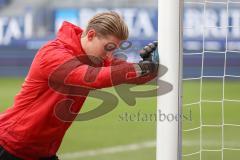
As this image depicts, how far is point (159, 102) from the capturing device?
3180 mm

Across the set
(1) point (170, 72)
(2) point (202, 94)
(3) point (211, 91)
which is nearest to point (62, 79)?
(1) point (170, 72)

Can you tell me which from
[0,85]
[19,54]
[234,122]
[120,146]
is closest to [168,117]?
[120,146]

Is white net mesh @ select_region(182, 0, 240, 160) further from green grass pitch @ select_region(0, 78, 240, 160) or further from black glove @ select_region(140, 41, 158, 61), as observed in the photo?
black glove @ select_region(140, 41, 158, 61)

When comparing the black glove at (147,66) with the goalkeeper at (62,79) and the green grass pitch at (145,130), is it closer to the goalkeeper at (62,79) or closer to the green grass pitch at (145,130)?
the goalkeeper at (62,79)

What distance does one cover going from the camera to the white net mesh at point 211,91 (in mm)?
7039

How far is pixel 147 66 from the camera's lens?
10.00ft

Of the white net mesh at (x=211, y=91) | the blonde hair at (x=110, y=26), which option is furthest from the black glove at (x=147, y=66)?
the white net mesh at (x=211, y=91)

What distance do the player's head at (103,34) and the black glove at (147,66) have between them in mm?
210

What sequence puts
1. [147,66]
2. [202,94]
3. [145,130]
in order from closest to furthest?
[147,66] → [145,130] → [202,94]

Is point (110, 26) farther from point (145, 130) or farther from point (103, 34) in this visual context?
point (145, 130)

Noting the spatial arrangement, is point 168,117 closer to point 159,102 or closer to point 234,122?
point 159,102

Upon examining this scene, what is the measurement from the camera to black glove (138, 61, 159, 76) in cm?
304

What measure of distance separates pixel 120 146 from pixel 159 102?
13.3 feet

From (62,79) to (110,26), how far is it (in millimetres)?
350
